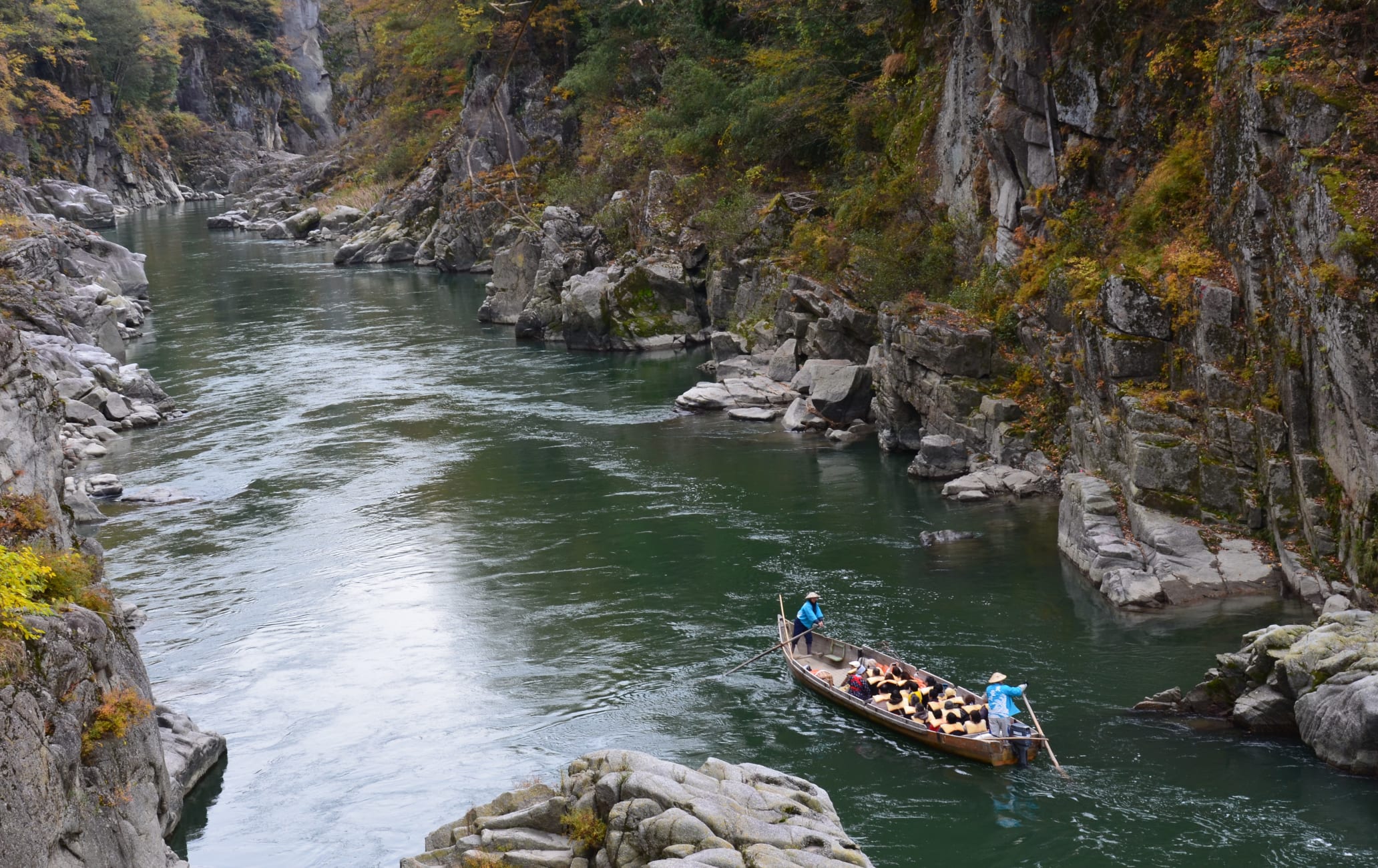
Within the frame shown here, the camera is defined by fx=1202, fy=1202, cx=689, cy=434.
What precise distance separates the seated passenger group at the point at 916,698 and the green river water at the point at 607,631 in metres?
0.55

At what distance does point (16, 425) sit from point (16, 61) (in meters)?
88.5

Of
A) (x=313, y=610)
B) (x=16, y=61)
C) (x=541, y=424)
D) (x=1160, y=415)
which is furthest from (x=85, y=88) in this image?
(x=1160, y=415)

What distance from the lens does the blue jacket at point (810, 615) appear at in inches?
895

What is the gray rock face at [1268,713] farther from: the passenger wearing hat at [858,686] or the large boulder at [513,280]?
the large boulder at [513,280]

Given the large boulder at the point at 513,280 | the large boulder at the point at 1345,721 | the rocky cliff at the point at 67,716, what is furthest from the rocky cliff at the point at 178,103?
the large boulder at the point at 1345,721

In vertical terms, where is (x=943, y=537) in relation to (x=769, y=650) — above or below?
above

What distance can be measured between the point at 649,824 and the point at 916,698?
7.78 metres

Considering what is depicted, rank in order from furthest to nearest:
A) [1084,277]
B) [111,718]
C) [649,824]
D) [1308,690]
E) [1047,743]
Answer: [1084,277], [1047,743], [1308,690], [111,718], [649,824]

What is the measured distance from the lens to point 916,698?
20.4m

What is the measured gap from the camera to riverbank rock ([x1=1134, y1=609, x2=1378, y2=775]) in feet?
58.2

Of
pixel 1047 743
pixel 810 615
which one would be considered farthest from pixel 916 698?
pixel 810 615

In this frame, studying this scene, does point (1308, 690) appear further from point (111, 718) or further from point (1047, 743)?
point (111, 718)

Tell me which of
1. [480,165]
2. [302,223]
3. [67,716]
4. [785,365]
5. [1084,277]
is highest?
[480,165]

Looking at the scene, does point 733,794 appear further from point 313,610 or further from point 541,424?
point 541,424
